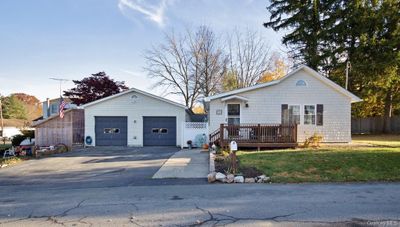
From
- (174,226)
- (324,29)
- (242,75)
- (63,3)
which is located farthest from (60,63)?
(174,226)

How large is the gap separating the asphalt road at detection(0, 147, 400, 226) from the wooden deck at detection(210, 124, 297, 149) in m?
8.20

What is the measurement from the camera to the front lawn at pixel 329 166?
30.1ft

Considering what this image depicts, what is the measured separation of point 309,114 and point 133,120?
37.8ft

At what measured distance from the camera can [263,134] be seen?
16938 millimetres

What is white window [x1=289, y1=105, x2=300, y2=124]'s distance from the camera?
1920 cm

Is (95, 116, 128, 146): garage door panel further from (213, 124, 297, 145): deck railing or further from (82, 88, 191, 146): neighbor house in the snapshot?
(213, 124, 297, 145): deck railing

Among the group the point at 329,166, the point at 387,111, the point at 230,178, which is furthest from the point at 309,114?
the point at 387,111

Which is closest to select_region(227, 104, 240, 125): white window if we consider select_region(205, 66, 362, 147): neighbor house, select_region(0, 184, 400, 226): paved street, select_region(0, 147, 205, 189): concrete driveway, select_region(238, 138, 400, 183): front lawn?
select_region(205, 66, 362, 147): neighbor house

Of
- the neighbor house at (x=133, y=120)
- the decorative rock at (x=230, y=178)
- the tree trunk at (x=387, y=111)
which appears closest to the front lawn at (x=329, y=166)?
the decorative rock at (x=230, y=178)

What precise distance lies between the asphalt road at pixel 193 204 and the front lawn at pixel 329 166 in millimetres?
824

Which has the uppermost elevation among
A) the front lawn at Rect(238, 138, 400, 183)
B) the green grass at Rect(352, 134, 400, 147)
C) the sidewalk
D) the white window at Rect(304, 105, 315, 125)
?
the white window at Rect(304, 105, 315, 125)

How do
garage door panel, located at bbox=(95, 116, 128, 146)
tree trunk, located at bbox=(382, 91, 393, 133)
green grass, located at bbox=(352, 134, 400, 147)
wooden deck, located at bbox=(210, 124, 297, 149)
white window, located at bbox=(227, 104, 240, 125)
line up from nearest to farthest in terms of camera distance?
wooden deck, located at bbox=(210, 124, 297, 149) → green grass, located at bbox=(352, 134, 400, 147) → white window, located at bbox=(227, 104, 240, 125) → garage door panel, located at bbox=(95, 116, 128, 146) → tree trunk, located at bbox=(382, 91, 393, 133)

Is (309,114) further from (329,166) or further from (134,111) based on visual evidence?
(134,111)

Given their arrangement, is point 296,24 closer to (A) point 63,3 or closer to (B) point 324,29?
(B) point 324,29
